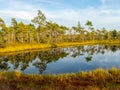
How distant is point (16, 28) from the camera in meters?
71.9

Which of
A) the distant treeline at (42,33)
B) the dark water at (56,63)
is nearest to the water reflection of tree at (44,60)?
the dark water at (56,63)

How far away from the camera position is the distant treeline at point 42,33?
68106mm

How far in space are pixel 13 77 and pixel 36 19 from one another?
62.4 meters

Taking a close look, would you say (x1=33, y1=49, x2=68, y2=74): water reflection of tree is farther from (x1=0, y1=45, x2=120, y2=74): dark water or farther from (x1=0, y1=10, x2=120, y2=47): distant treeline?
(x1=0, y1=10, x2=120, y2=47): distant treeline

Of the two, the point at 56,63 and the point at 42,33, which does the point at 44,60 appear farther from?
the point at 42,33

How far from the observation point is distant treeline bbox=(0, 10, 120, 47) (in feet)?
223

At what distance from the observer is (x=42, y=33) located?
80500mm

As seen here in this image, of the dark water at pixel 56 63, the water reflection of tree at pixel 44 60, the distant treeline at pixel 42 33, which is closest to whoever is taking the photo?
the dark water at pixel 56 63

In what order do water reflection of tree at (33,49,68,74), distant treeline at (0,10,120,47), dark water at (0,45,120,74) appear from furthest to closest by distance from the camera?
distant treeline at (0,10,120,47) < water reflection of tree at (33,49,68,74) < dark water at (0,45,120,74)

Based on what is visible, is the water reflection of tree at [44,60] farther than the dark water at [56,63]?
Yes

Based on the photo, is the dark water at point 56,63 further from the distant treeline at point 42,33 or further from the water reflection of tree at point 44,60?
the distant treeline at point 42,33

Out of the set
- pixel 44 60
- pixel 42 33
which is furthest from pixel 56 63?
pixel 42 33

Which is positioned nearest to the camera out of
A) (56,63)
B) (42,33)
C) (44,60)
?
(56,63)

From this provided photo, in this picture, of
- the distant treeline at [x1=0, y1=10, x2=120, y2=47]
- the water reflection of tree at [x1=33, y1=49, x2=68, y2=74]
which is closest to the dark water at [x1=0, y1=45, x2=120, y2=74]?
the water reflection of tree at [x1=33, y1=49, x2=68, y2=74]
